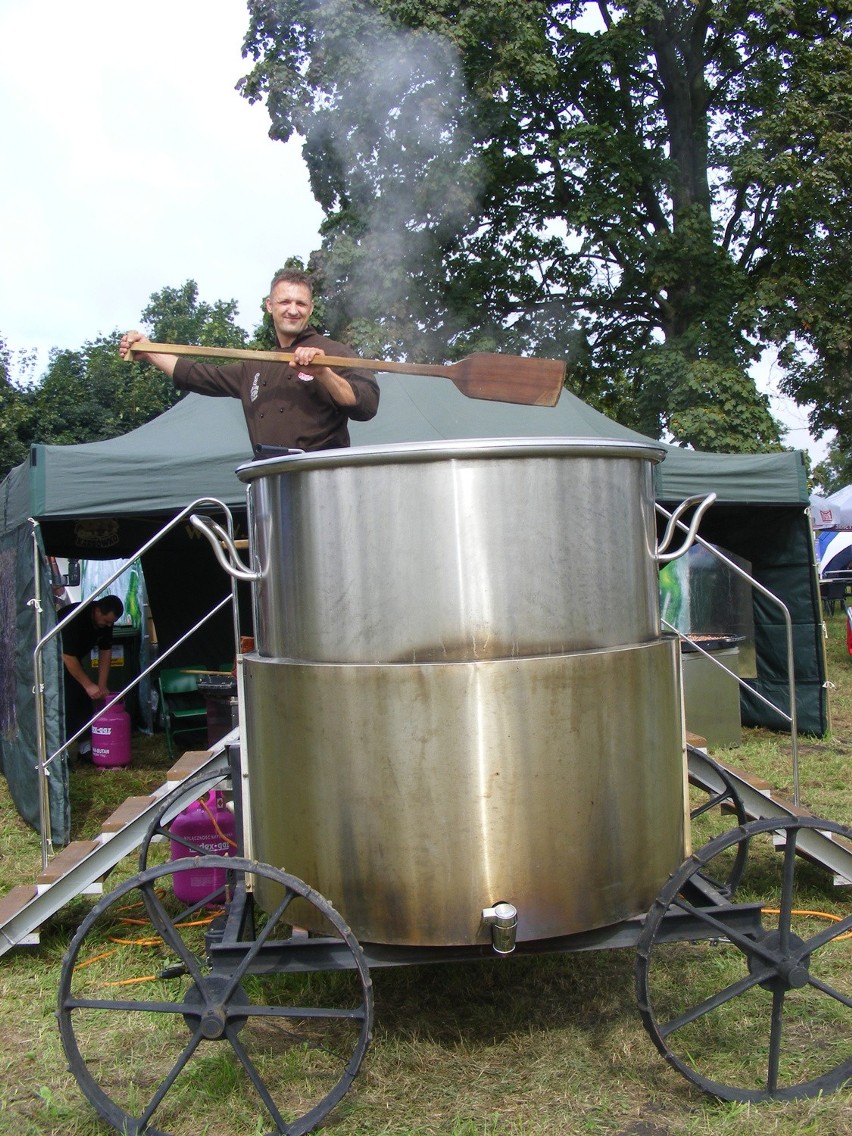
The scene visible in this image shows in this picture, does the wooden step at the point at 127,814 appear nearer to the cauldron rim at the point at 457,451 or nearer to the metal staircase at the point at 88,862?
the metal staircase at the point at 88,862

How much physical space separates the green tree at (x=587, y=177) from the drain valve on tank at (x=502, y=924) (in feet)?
42.8

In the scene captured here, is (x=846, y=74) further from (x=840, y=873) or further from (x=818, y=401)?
(x=840, y=873)

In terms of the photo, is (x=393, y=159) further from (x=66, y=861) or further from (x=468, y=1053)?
(x=468, y=1053)

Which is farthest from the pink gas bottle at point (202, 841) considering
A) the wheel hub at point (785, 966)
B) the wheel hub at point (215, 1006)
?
the wheel hub at point (785, 966)

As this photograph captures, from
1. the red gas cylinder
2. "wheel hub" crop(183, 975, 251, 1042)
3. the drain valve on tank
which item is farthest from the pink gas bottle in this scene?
the red gas cylinder

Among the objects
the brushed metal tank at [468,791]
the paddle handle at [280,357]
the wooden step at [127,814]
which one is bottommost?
the wooden step at [127,814]

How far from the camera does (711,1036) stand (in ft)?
9.35

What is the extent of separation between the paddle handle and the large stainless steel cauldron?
1.26 feet

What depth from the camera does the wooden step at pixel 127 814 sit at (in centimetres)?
352

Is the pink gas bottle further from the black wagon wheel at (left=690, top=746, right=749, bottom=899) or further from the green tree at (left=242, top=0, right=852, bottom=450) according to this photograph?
the green tree at (left=242, top=0, right=852, bottom=450)

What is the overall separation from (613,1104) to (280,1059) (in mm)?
937

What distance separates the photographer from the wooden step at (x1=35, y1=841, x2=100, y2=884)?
11.5ft

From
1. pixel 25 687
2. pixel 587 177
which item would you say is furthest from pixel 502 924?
pixel 587 177

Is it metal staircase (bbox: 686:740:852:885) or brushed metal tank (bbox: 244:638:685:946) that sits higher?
brushed metal tank (bbox: 244:638:685:946)
